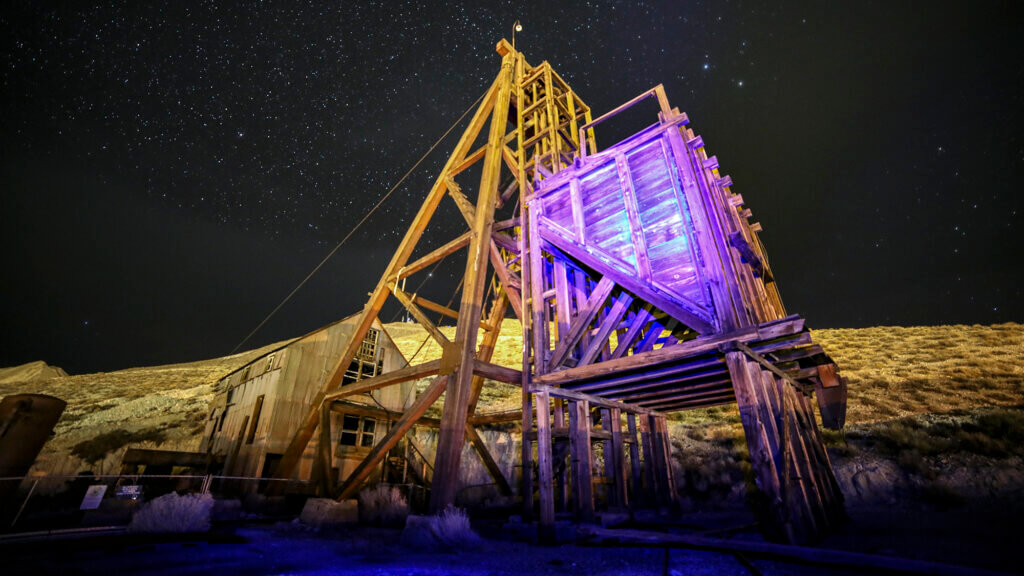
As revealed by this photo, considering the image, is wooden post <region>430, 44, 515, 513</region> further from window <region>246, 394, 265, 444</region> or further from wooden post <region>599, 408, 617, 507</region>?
window <region>246, 394, 265, 444</region>

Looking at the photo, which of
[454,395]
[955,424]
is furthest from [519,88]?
[955,424]

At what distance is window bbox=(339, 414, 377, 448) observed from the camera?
14172 millimetres

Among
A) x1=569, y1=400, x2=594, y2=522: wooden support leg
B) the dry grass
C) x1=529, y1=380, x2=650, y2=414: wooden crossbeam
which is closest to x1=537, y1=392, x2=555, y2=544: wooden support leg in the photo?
x1=529, y1=380, x2=650, y2=414: wooden crossbeam

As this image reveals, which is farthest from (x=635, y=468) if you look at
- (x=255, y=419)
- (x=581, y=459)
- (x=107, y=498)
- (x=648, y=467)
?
(x=255, y=419)

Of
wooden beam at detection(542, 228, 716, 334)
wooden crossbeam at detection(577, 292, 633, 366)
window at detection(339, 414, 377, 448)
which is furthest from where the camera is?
window at detection(339, 414, 377, 448)

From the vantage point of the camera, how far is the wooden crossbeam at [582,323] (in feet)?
25.0

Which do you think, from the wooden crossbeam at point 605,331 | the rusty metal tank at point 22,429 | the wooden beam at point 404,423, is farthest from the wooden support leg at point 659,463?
the rusty metal tank at point 22,429

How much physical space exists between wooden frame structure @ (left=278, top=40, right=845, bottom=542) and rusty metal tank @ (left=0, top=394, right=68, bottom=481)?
428 centimetres

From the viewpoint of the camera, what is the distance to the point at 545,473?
665cm

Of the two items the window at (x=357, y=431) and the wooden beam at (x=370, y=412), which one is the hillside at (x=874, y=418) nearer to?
the wooden beam at (x=370, y=412)

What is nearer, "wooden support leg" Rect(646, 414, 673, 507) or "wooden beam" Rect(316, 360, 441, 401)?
"wooden beam" Rect(316, 360, 441, 401)

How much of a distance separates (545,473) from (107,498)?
10154mm

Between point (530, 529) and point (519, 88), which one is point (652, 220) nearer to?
point (530, 529)

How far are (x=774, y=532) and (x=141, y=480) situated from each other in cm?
1691
